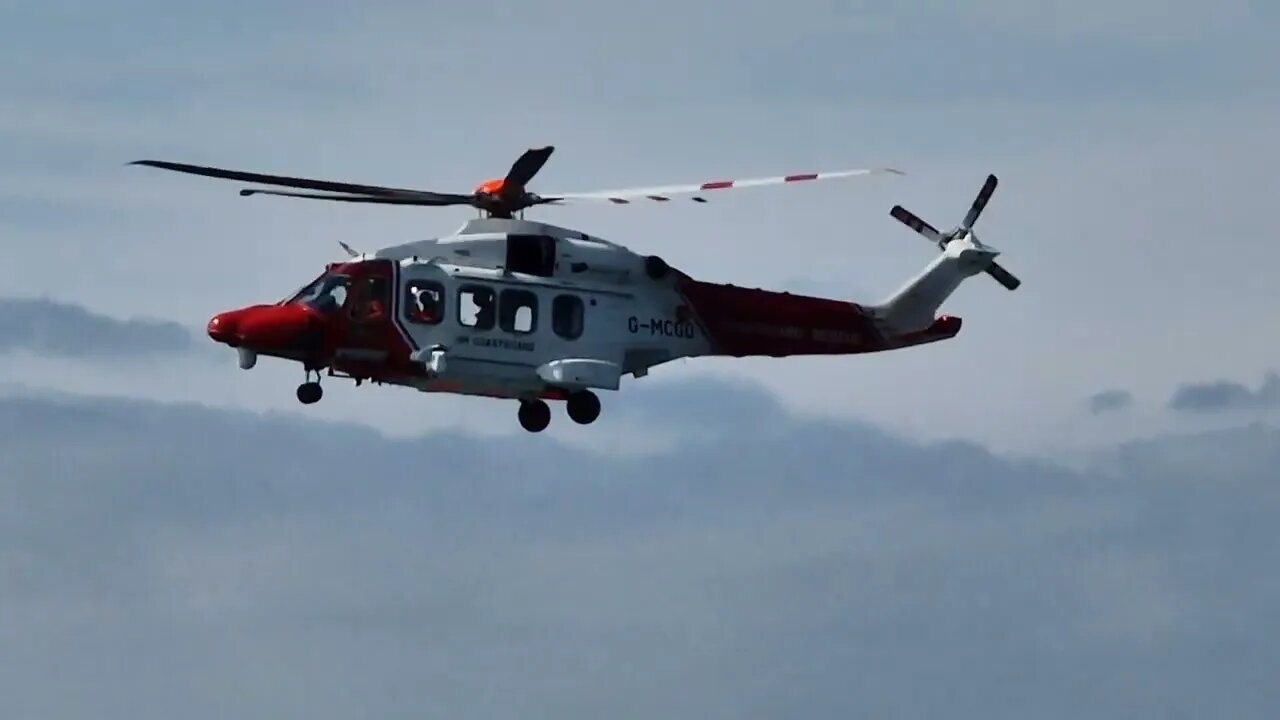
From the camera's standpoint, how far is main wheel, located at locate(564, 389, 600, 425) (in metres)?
49.5

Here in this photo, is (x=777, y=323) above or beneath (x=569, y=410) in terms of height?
above

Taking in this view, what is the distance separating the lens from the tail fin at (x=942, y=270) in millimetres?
52469

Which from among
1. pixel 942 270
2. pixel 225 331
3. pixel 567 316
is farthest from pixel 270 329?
pixel 942 270

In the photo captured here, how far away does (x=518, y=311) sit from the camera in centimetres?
4816

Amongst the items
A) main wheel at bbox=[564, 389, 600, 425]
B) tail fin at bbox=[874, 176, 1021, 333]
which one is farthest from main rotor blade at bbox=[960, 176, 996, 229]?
main wheel at bbox=[564, 389, 600, 425]

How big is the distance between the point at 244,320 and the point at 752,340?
10.7 meters

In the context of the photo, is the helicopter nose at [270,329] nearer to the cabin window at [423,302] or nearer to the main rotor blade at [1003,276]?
the cabin window at [423,302]

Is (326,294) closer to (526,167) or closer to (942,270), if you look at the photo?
(526,167)

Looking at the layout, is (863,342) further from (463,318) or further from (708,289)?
(463,318)

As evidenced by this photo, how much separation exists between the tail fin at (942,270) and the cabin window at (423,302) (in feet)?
33.6

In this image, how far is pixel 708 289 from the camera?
1987 inches

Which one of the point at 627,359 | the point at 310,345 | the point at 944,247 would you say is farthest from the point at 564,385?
the point at 944,247

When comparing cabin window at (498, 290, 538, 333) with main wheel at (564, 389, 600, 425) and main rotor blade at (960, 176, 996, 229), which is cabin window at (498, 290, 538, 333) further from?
main rotor blade at (960, 176, 996, 229)

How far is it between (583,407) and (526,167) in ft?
16.6
